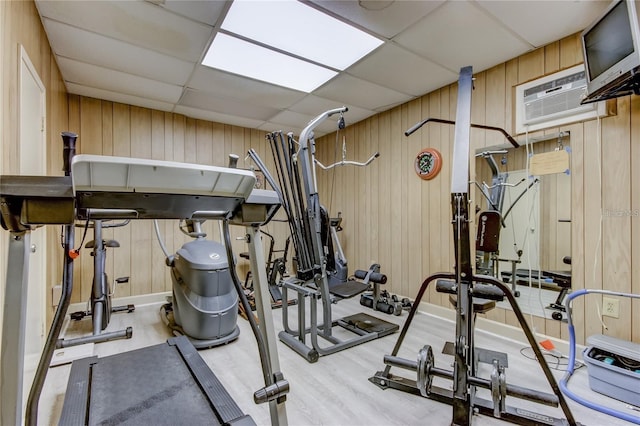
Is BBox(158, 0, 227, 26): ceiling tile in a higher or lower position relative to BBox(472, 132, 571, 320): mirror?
higher

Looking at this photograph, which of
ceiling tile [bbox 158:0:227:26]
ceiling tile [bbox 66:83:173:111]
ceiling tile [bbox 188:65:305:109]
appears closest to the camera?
ceiling tile [bbox 158:0:227:26]

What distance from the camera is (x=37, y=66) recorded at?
2117 millimetres

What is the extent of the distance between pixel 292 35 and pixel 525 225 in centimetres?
258

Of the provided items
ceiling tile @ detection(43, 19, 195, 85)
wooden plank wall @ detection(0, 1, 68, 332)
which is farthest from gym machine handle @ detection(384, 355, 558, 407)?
ceiling tile @ detection(43, 19, 195, 85)

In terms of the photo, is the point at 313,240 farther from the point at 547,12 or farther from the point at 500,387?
the point at 547,12

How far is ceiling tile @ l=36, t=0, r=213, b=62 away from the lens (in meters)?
2.01

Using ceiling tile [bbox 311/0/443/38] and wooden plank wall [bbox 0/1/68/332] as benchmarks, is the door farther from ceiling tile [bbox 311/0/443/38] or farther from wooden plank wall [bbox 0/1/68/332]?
ceiling tile [bbox 311/0/443/38]

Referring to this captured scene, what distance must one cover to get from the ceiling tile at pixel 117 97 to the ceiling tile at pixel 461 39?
2.93m

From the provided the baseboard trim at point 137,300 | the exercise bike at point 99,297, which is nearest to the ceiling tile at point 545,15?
the exercise bike at point 99,297

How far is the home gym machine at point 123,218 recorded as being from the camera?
0.80 meters

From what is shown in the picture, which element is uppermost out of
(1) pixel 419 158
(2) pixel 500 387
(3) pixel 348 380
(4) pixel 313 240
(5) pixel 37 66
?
(5) pixel 37 66

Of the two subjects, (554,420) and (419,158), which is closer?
(554,420)

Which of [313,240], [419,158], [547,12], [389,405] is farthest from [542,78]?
[389,405]

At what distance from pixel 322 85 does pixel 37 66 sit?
2.30m
